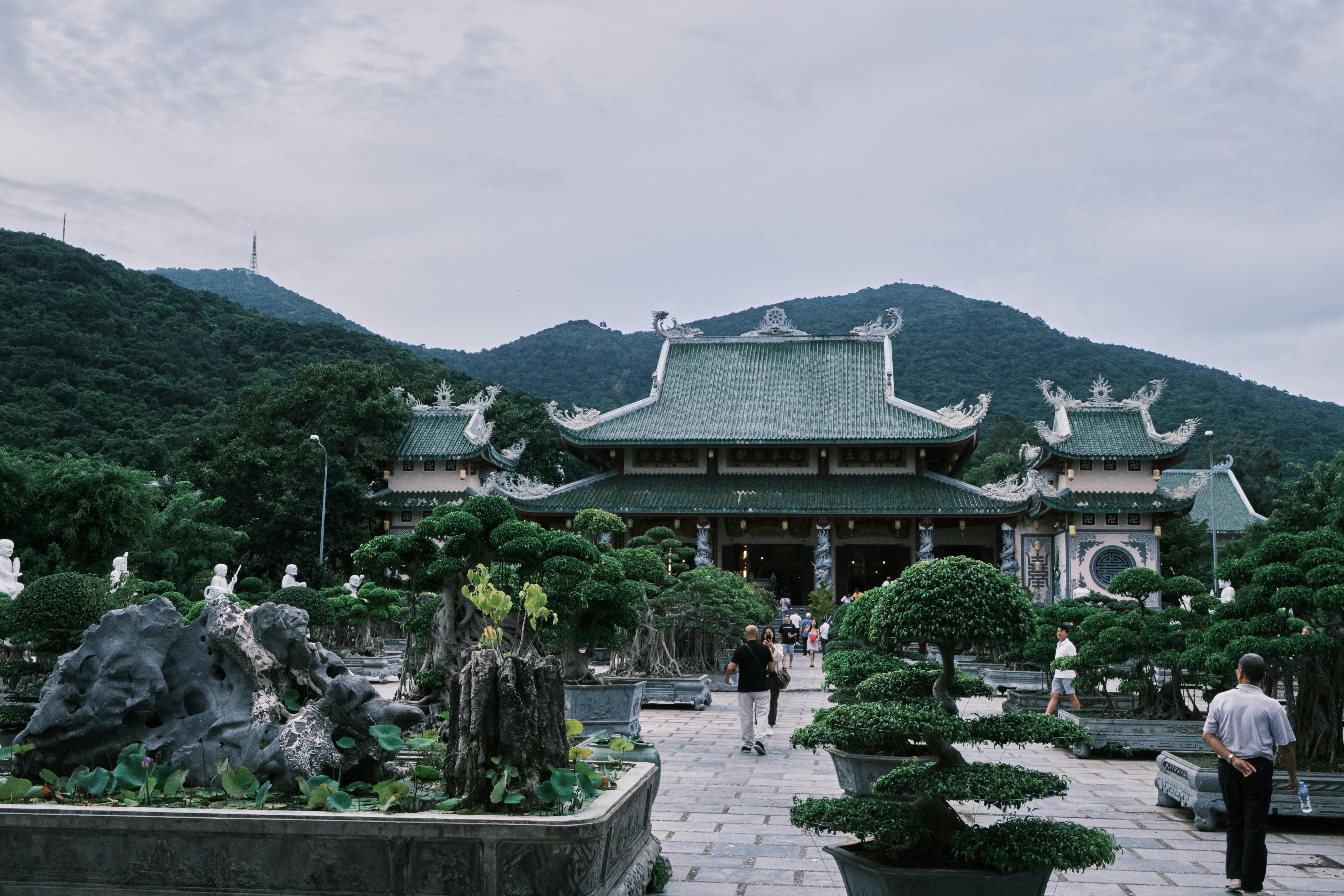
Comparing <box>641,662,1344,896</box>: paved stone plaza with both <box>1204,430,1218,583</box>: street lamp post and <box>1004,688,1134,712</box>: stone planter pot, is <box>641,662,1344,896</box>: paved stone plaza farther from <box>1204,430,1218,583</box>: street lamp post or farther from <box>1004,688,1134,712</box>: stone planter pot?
<box>1204,430,1218,583</box>: street lamp post

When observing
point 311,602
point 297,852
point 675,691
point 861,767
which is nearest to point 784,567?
point 675,691

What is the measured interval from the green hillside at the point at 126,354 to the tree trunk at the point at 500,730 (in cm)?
3227

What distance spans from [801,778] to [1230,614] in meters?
4.02

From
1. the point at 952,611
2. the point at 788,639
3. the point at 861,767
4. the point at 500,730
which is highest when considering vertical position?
the point at 952,611

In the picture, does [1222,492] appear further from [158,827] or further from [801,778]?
[158,827]

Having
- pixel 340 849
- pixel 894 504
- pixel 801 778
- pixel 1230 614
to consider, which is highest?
pixel 894 504

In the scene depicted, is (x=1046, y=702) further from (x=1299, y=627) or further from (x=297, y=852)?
(x=297, y=852)

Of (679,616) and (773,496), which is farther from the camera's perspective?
(773,496)

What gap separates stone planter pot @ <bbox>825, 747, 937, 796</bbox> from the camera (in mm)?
7246

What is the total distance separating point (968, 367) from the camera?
72.4m

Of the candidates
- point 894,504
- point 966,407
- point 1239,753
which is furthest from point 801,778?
point 966,407

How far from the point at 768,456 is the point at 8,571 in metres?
21.6

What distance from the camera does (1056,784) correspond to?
14.8 feet

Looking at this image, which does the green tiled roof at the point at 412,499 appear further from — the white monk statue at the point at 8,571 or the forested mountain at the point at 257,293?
the forested mountain at the point at 257,293
